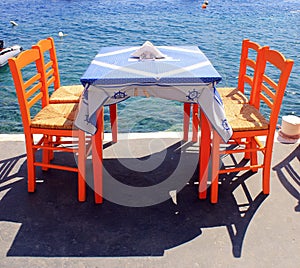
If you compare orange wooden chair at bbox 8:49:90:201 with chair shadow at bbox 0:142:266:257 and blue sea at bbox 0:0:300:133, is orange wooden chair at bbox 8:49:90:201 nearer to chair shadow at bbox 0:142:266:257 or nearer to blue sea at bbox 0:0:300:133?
chair shadow at bbox 0:142:266:257

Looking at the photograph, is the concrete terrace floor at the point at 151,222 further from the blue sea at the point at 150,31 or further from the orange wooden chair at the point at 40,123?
the blue sea at the point at 150,31

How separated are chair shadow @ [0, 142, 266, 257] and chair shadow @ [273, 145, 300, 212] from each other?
22 cm

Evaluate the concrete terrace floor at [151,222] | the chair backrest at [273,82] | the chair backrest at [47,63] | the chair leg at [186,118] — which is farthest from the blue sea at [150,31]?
the chair backrest at [273,82]

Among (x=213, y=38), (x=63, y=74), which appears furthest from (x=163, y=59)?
(x=213, y=38)

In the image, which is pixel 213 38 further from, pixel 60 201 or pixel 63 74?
pixel 60 201

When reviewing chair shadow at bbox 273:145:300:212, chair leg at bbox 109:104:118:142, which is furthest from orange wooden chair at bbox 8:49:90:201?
chair shadow at bbox 273:145:300:212

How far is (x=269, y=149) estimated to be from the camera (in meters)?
2.39

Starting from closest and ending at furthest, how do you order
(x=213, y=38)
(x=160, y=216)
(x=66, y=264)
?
(x=66, y=264) < (x=160, y=216) < (x=213, y=38)

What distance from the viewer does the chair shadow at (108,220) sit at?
204 centimetres

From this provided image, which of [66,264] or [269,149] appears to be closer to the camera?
[66,264]

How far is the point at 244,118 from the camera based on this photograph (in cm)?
241

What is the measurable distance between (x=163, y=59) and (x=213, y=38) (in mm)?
8368

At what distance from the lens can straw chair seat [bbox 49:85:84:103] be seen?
9.07 ft

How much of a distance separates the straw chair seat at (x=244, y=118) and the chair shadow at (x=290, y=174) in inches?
20.0
